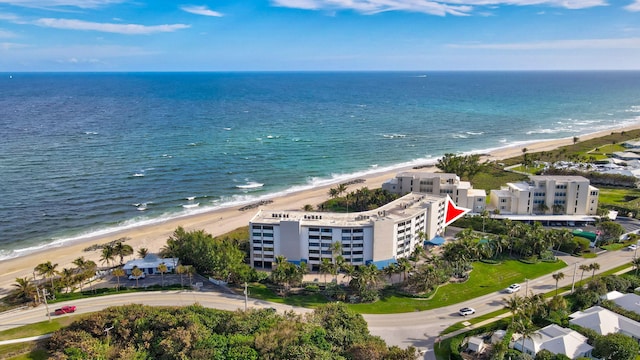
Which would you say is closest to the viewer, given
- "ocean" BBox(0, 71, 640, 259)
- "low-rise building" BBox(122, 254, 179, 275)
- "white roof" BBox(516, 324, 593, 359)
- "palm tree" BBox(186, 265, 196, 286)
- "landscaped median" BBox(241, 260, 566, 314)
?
"white roof" BBox(516, 324, 593, 359)

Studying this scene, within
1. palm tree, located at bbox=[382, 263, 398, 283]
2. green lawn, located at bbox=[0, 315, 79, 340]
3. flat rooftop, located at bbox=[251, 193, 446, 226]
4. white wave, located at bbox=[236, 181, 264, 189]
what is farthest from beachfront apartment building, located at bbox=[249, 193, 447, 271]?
white wave, located at bbox=[236, 181, 264, 189]

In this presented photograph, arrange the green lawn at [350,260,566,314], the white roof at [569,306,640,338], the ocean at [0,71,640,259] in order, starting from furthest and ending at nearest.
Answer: the ocean at [0,71,640,259] → the green lawn at [350,260,566,314] → the white roof at [569,306,640,338]

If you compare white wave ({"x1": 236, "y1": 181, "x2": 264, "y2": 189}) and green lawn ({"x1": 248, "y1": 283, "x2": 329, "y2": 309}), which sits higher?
white wave ({"x1": 236, "y1": 181, "x2": 264, "y2": 189})

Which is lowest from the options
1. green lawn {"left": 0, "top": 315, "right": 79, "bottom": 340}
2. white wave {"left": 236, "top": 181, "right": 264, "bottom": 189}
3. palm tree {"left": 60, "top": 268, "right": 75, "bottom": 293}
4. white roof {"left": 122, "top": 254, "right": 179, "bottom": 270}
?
green lawn {"left": 0, "top": 315, "right": 79, "bottom": 340}

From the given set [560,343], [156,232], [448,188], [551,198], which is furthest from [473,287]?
[156,232]

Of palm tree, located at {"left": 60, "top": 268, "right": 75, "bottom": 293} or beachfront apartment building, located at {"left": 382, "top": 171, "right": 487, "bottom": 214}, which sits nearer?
palm tree, located at {"left": 60, "top": 268, "right": 75, "bottom": 293}

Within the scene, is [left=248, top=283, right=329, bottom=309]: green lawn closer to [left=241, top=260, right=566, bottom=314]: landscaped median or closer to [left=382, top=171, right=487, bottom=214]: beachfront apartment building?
[left=241, top=260, right=566, bottom=314]: landscaped median
